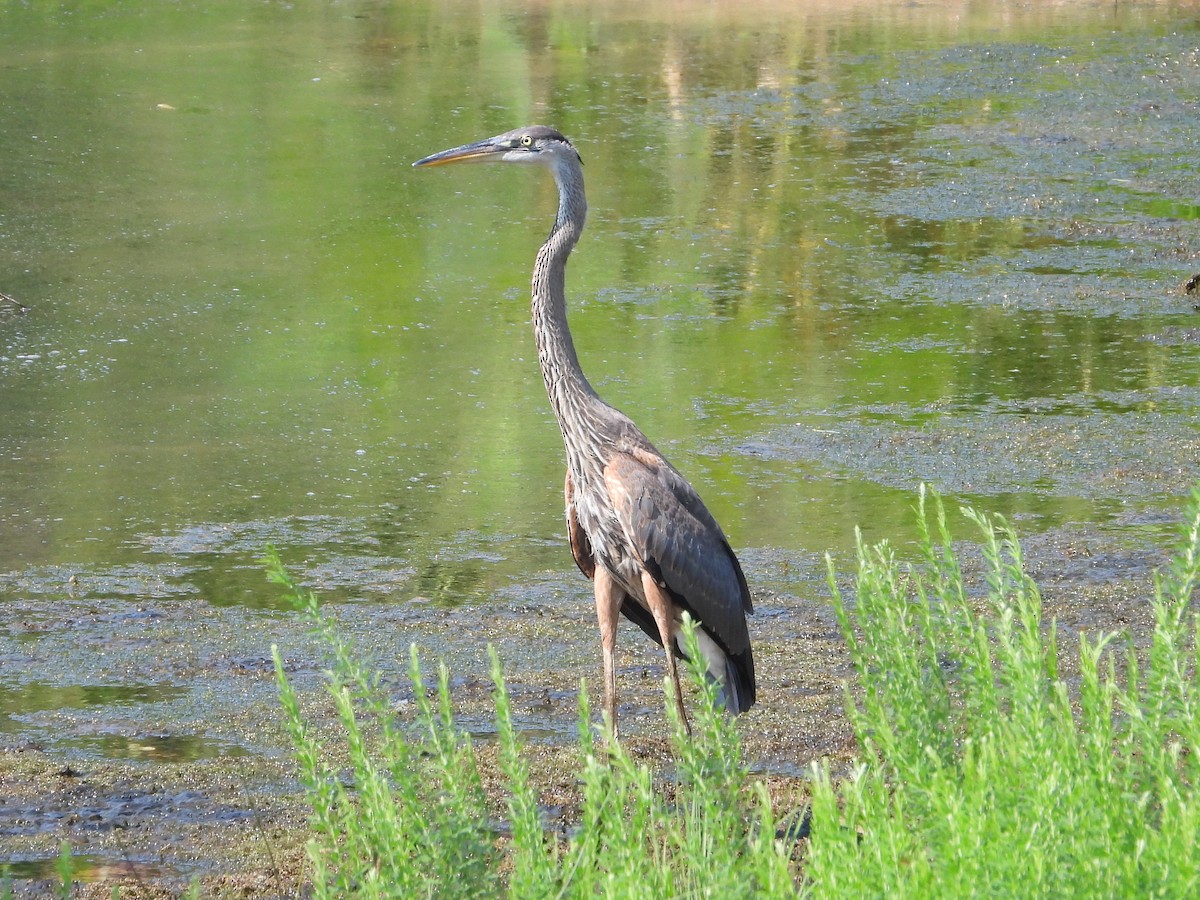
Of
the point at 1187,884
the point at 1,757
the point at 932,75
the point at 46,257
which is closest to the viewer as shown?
the point at 1187,884

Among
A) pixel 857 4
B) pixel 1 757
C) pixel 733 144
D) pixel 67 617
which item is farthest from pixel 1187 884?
pixel 857 4

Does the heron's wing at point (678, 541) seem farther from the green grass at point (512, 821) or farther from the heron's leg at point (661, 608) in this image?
the green grass at point (512, 821)

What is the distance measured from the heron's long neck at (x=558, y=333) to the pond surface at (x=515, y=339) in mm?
865

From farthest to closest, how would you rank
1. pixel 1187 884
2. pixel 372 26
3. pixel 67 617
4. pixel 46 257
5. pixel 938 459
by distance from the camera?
1. pixel 372 26
2. pixel 46 257
3. pixel 938 459
4. pixel 67 617
5. pixel 1187 884

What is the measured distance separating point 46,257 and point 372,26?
27.9 feet

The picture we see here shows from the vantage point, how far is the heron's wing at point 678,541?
16.1 feet

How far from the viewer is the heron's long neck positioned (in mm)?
5152

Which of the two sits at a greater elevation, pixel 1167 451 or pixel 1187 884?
pixel 1187 884

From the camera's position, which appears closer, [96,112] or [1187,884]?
[1187,884]

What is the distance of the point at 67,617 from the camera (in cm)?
573

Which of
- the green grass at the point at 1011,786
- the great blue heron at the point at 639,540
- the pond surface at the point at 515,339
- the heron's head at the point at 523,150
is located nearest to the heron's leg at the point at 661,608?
the great blue heron at the point at 639,540

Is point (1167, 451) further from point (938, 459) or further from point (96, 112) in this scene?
point (96, 112)

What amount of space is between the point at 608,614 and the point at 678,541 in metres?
0.29

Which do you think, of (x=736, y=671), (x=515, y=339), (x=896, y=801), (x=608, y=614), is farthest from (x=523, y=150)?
(x=896, y=801)
